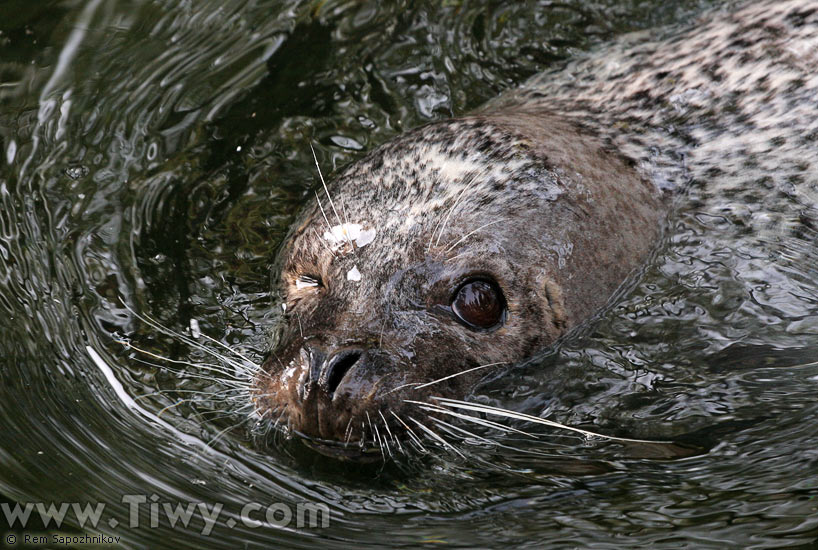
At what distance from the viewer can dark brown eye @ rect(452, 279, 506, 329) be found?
3.72 m

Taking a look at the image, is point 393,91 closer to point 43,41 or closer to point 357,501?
point 43,41

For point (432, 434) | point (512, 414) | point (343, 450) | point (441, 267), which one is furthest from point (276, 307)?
point (512, 414)

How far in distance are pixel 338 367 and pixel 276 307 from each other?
105cm

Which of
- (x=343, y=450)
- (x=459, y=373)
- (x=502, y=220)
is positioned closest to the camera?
(x=343, y=450)

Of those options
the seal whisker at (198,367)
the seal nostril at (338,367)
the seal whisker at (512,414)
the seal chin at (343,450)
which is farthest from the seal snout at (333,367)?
the seal whisker at (198,367)

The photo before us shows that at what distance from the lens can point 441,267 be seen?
12.2 ft

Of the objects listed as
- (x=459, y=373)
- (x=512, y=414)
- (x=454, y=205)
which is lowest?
(x=512, y=414)

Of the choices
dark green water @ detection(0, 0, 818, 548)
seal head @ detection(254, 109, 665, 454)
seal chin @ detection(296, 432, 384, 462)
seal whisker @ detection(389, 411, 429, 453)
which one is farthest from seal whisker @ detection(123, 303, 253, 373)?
seal whisker @ detection(389, 411, 429, 453)

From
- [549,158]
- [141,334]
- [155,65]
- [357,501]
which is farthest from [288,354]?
[155,65]

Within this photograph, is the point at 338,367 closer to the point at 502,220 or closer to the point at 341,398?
the point at 341,398

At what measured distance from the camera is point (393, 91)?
5.71 meters

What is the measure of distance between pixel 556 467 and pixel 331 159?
2337 millimetres

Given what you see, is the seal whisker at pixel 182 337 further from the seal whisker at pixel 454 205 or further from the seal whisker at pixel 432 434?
the seal whisker at pixel 454 205

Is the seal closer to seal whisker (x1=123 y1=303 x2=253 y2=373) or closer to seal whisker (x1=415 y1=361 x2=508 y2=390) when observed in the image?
seal whisker (x1=415 y1=361 x2=508 y2=390)
